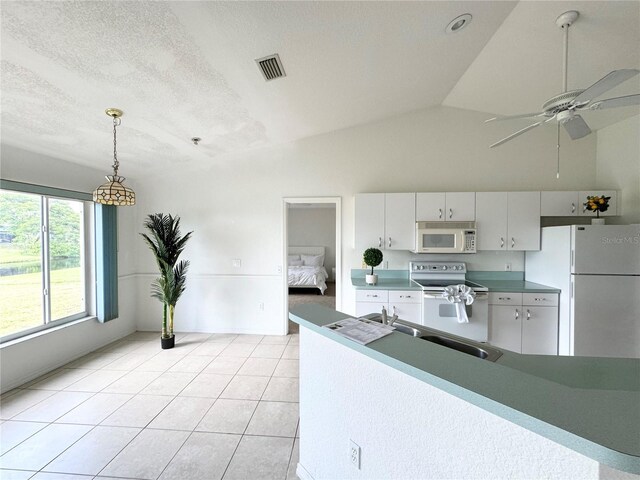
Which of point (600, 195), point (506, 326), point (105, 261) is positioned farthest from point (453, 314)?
point (105, 261)

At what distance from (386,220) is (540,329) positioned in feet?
7.18

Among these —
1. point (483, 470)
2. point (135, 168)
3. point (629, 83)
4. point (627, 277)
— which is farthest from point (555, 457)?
point (135, 168)

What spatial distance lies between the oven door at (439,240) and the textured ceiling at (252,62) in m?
1.70

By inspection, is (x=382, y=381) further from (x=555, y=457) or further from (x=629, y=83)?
(x=629, y=83)

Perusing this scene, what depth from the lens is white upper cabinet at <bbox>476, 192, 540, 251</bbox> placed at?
3459 millimetres

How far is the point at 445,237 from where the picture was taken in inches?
141

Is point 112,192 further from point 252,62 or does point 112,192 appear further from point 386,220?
point 386,220

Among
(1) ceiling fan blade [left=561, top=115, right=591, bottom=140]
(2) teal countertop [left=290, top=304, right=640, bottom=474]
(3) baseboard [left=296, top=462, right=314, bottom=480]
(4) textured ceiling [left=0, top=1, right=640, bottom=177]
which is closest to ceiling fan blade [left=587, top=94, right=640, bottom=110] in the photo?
(1) ceiling fan blade [left=561, top=115, right=591, bottom=140]

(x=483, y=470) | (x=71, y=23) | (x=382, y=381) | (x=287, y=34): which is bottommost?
(x=483, y=470)

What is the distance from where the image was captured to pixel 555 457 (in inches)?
28.2

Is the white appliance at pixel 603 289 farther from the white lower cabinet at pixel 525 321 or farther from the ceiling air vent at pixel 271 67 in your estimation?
the ceiling air vent at pixel 271 67

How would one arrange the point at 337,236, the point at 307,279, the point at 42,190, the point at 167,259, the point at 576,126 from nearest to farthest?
the point at 576,126, the point at 42,190, the point at 167,259, the point at 337,236, the point at 307,279

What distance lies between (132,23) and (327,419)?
2507mm

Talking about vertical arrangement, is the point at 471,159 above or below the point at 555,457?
above
